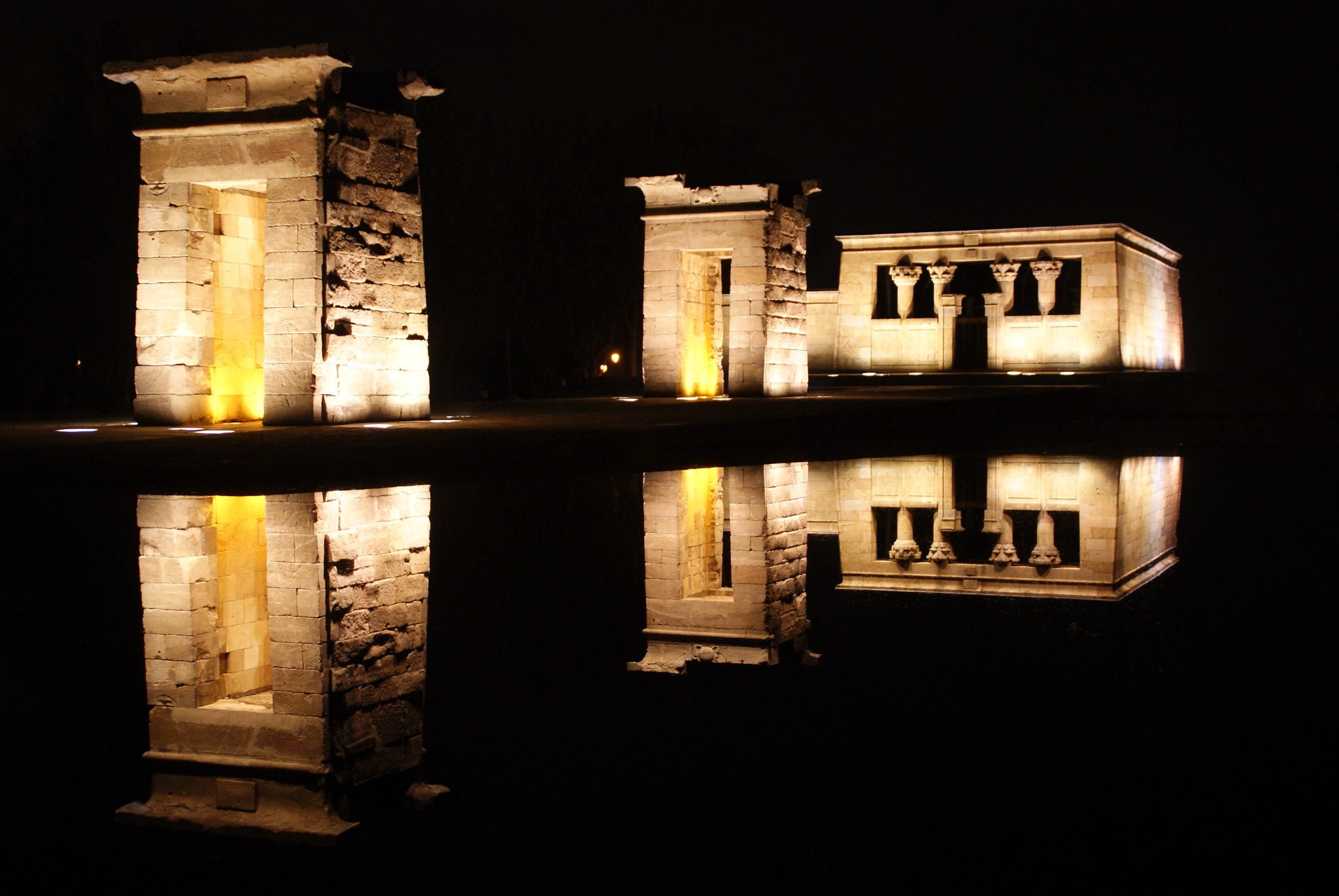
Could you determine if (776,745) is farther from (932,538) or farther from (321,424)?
(321,424)

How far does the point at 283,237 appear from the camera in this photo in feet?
47.2

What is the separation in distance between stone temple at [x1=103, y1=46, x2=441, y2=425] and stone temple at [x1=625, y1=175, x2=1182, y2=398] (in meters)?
8.22

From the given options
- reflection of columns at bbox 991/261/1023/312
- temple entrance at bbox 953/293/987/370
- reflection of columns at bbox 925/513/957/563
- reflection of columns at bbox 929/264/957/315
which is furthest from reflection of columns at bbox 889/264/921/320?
reflection of columns at bbox 925/513/957/563

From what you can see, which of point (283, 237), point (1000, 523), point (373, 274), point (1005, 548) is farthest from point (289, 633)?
point (373, 274)

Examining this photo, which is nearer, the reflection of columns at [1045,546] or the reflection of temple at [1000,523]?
the reflection of temple at [1000,523]

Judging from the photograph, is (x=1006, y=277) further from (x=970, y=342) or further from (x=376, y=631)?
(x=376, y=631)

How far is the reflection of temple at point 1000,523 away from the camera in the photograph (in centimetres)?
639

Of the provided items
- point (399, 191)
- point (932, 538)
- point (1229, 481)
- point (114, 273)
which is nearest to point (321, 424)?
point (399, 191)

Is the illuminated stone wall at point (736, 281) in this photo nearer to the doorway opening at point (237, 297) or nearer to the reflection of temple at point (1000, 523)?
the doorway opening at point (237, 297)

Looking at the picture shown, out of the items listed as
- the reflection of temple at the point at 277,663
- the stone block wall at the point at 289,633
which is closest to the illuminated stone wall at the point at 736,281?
the stone block wall at the point at 289,633

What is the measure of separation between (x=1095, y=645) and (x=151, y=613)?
3.75 metres

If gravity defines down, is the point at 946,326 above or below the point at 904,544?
above

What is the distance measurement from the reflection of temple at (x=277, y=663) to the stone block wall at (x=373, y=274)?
7.15 meters

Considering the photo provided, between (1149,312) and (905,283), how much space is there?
24.6 feet
